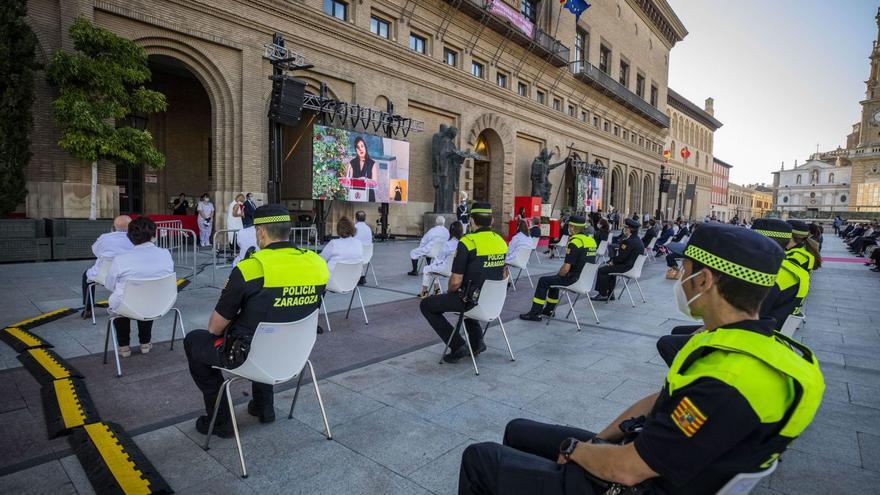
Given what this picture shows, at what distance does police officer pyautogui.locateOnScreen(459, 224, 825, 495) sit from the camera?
1254 mm

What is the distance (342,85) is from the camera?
1695 centimetres

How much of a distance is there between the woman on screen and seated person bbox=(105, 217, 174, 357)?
12660 mm

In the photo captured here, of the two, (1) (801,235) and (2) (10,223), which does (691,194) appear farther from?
(2) (10,223)

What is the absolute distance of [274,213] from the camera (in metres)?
3.06

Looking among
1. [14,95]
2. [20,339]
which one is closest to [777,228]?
[20,339]

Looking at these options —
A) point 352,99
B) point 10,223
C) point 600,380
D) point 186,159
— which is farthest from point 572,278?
point 186,159

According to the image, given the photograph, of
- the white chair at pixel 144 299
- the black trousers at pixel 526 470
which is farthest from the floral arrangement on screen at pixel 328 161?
the black trousers at pixel 526 470

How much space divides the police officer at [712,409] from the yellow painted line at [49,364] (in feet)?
13.3

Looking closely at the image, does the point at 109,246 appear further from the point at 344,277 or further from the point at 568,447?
the point at 568,447

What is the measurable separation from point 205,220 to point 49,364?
11480 mm

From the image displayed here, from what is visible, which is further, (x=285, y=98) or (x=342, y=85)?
(x=342, y=85)

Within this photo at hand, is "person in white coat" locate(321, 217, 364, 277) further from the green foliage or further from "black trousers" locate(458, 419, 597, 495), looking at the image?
the green foliage

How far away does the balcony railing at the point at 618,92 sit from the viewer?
31172 mm

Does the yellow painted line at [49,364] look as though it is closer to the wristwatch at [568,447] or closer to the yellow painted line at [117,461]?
the yellow painted line at [117,461]
